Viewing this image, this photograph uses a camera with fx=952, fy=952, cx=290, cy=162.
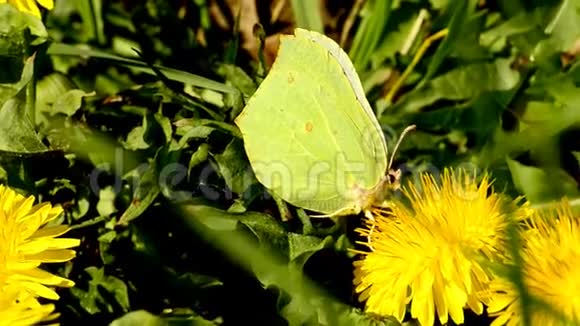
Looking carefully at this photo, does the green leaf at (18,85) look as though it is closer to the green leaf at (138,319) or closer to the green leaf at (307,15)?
the green leaf at (138,319)

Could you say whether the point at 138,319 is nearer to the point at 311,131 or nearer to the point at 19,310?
the point at 19,310

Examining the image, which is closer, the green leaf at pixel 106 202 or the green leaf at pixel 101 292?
the green leaf at pixel 101 292

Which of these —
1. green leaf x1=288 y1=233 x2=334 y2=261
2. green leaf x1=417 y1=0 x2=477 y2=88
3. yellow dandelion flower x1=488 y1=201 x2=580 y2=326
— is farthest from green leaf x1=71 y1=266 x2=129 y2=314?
green leaf x1=417 y1=0 x2=477 y2=88

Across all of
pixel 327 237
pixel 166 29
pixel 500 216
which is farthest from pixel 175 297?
pixel 166 29

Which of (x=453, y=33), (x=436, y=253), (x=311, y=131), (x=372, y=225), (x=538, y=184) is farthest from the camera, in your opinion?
(x=453, y=33)

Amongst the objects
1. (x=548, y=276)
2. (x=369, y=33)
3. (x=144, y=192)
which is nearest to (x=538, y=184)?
(x=548, y=276)

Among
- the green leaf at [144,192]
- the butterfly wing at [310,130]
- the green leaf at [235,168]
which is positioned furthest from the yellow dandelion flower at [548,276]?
the green leaf at [144,192]
